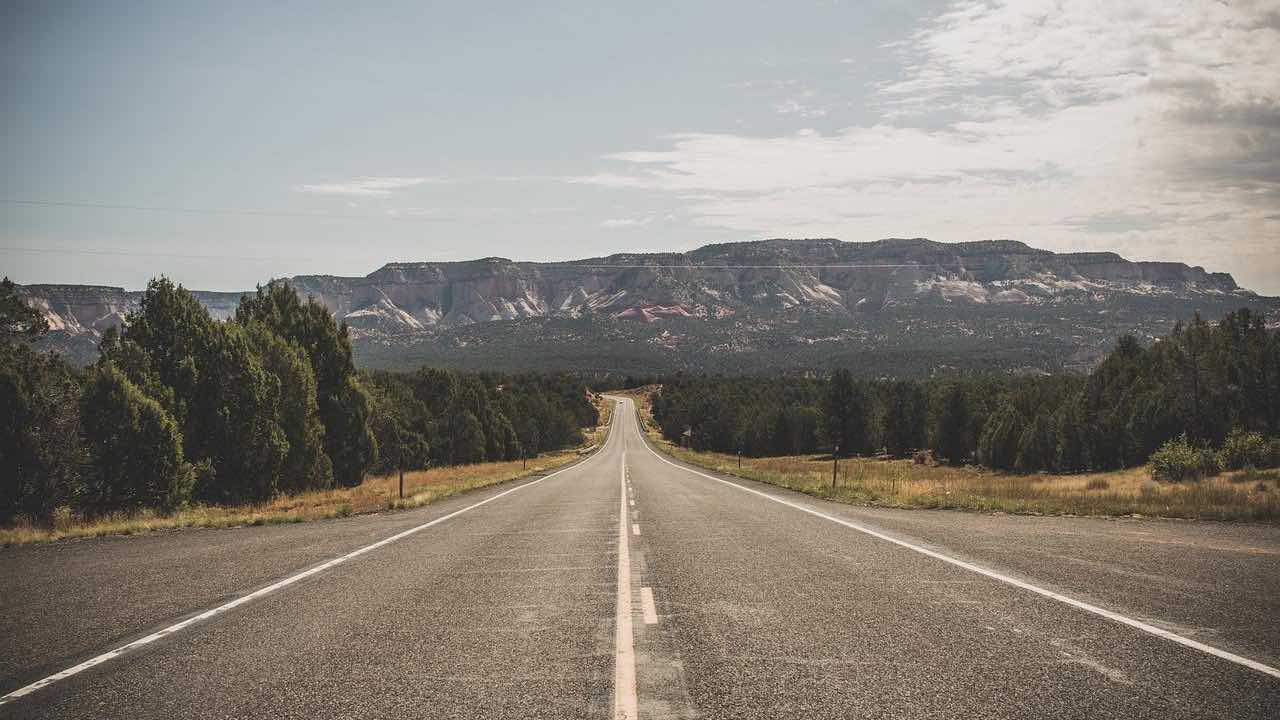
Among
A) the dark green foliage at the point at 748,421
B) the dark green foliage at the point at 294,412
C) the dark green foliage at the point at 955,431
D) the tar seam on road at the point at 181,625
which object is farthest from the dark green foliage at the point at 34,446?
the dark green foliage at the point at 748,421

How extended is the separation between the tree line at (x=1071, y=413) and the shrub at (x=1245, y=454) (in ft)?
4.28

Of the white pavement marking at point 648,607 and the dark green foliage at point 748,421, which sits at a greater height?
the white pavement marking at point 648,607

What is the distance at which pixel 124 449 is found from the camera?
22.4m

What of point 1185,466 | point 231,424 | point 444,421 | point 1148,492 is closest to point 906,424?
point 444,421

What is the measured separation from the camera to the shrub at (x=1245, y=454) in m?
37.1

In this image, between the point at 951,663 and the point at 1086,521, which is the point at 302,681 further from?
the point at 1086,521

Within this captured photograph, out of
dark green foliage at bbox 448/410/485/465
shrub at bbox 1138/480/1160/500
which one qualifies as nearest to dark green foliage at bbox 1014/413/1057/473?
shrub at bbox 1138/480/1160/500

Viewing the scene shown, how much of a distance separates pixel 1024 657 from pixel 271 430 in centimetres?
3121

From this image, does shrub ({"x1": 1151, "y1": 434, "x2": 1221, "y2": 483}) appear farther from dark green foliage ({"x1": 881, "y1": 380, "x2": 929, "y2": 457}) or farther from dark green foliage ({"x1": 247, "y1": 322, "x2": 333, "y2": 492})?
dark green foliage ({"x1": 881, "y1": 380, "x2": 929, "y2": 457})

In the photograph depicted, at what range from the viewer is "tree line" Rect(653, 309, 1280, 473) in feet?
201

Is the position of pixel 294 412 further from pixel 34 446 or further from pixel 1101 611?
pixel 1101 611

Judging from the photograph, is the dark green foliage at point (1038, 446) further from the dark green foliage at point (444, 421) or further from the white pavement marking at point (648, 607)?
the white pavement marking at point (648, 607)

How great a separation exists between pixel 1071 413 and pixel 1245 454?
39.8 m

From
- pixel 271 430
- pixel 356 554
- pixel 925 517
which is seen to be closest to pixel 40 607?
pixel 356 554
